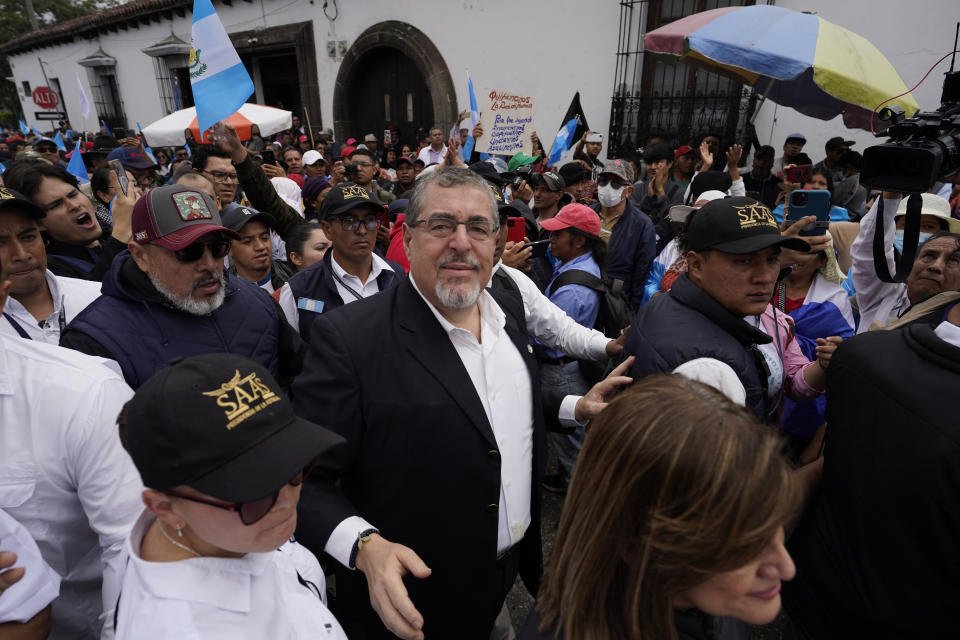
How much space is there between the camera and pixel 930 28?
6.64m

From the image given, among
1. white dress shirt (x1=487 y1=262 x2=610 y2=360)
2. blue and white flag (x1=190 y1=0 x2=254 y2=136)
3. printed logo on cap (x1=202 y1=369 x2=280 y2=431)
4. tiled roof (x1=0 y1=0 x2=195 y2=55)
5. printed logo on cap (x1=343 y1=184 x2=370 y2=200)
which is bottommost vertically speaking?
white dress shirt (x1=487 y1=262 x2=610 y2=360)

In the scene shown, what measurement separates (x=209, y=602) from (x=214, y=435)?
1.05 feet

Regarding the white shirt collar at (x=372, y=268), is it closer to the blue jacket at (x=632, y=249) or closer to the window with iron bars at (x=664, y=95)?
the blue jacket at (x=632, y=249)

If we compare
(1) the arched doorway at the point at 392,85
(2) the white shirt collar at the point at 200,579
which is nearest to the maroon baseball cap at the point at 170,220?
(2) the white shirt collar at the point at 200,579

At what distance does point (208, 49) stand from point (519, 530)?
4132 mm

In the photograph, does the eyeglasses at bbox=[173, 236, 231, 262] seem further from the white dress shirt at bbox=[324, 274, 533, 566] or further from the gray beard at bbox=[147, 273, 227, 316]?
the white dress shirt at bbox=[324, 274, 533, 566]

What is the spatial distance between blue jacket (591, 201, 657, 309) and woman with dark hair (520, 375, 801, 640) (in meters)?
3.55

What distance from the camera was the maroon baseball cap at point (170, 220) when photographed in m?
2.00

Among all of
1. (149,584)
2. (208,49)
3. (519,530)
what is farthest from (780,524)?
(208,49)

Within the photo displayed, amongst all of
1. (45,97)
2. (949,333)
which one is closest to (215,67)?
(949,333)

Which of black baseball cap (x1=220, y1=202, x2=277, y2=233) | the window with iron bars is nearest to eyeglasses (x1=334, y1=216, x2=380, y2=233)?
black baseball cap (x1=220, y1=202, x2=277, y2=233)

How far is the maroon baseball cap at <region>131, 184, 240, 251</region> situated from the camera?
200 cm

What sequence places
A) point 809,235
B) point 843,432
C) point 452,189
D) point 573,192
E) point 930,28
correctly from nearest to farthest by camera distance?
point 843,432 < point 452,189 < point 809,235 < point 573,192 < point 930,28

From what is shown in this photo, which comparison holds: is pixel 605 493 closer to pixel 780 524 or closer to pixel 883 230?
pixel 780 524
